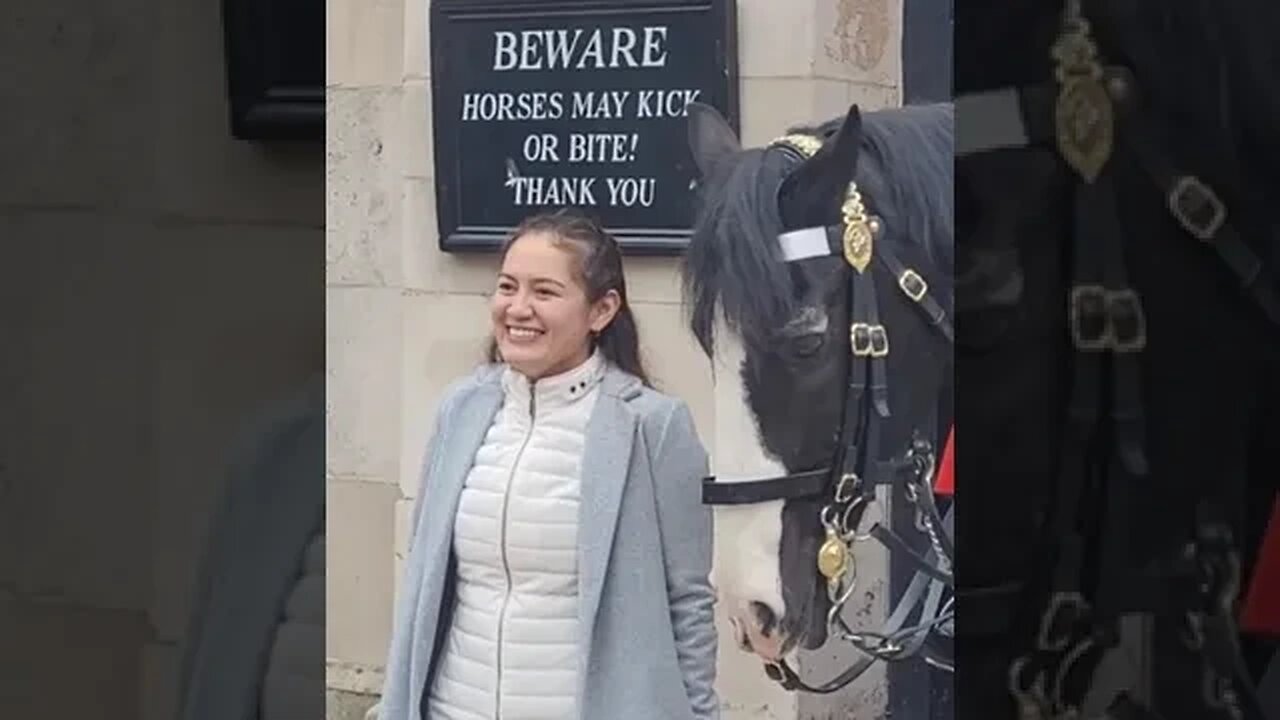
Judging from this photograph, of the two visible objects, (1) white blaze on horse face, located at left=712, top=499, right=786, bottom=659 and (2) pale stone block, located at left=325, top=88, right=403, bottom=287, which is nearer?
(1) white blaze on horse face, located at left=712, top=499, right=786, bottom=659

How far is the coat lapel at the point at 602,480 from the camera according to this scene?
3.41 m

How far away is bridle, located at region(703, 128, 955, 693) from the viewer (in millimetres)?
3357

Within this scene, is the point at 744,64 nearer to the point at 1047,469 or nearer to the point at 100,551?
the point at 1047,469

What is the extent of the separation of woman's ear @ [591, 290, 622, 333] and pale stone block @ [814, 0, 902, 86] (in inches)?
14.7

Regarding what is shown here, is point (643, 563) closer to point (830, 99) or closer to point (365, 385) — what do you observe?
point (365, 385)

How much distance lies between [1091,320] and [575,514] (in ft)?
2.27

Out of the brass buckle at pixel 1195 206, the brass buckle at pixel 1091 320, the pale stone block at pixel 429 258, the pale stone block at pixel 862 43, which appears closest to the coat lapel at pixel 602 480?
the pale stone block at pixel 429 258

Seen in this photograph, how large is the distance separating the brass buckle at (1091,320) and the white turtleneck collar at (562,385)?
24.2 inches

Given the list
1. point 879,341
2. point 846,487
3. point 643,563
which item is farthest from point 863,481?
point 643,563

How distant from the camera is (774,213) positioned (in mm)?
3369

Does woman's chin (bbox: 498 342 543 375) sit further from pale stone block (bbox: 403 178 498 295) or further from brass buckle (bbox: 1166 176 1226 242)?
brass buckle (bbox: 1166 176 1226 242)

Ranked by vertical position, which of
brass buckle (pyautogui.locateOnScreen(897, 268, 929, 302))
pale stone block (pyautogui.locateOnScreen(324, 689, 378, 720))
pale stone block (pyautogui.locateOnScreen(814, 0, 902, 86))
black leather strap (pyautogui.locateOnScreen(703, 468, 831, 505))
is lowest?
pale stone block (pyautogui.locateOnScreen(324, 689, 378, 720))

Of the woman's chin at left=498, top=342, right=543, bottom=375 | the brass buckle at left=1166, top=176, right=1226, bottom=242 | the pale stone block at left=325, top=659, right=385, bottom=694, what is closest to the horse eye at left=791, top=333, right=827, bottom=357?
the woman's chin at left=498, top=342, right=543, bottom=375

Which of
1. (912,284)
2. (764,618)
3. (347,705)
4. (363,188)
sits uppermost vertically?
(363,188)
